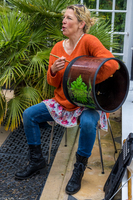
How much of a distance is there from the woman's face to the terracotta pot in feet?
0.95

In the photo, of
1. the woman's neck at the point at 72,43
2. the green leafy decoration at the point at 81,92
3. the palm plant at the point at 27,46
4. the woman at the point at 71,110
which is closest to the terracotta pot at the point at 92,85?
the green leafy decoration at the point at 81,92

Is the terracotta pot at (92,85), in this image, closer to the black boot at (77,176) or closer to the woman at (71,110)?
the woman at (71,110)

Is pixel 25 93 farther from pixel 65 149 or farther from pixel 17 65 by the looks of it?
pixel 65 149

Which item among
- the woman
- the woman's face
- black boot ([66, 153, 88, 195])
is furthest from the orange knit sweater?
black boot ([66, 153, 88, 195])

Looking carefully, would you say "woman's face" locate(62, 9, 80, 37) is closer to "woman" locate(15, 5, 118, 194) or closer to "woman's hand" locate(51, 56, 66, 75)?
"woman" locate(15, 5, 118, 194)

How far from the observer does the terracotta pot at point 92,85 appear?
166cm

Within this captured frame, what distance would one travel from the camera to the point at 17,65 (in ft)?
8.16

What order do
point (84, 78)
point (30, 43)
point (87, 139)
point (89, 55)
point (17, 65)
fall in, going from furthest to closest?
point (30, 43)
point (17, 65)
point (89, 55)
point (87, 139)
point (84, 78)

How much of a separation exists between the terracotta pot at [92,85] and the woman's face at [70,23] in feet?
0.95

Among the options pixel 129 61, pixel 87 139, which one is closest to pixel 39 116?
pixel 87 139

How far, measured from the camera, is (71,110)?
6.50ft

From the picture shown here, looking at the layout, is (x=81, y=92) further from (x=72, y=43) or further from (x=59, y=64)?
(x=72, y=43)

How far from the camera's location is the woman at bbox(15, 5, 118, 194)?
1833 mm

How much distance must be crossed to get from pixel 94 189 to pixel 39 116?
2.39 feet
